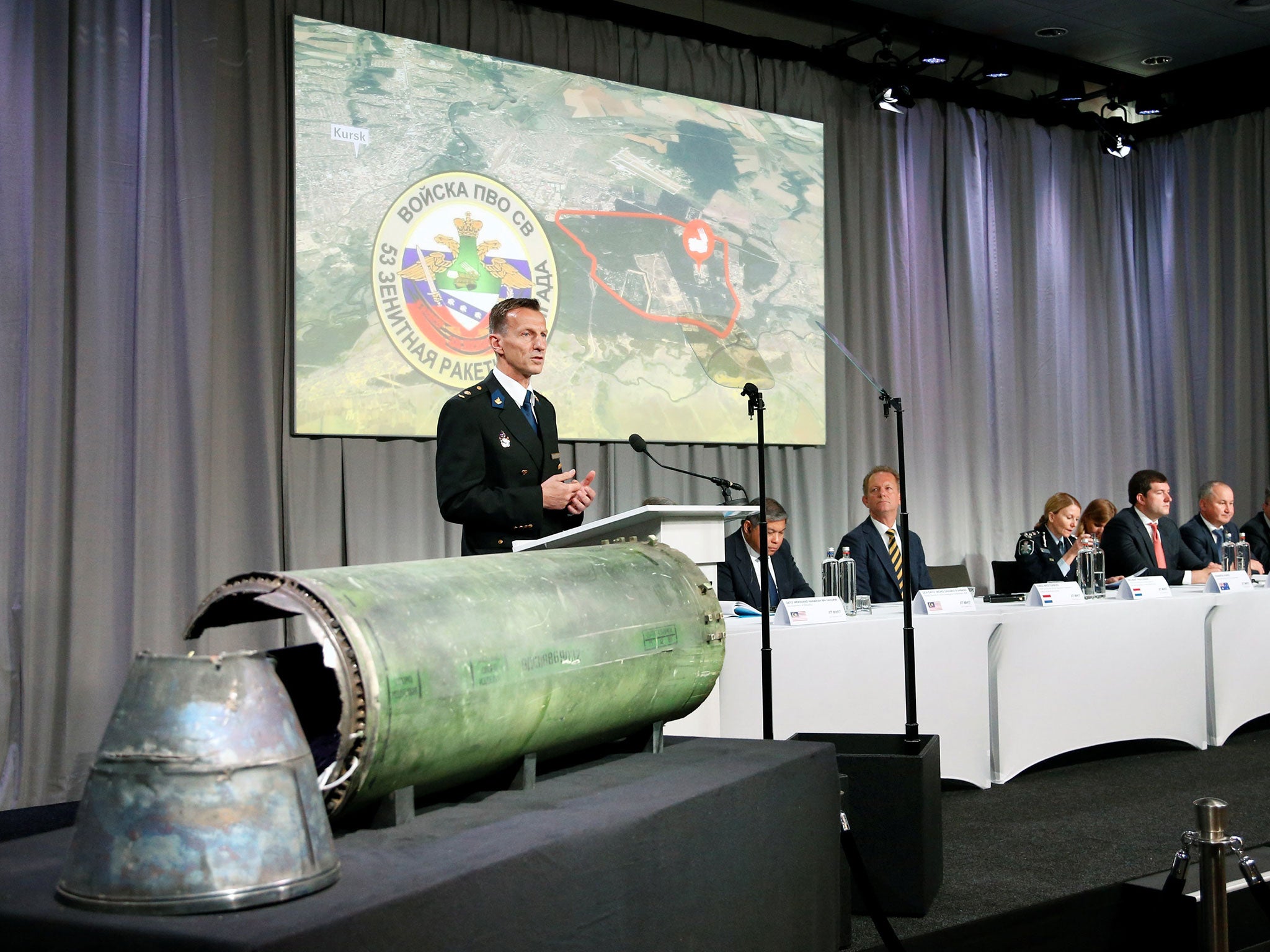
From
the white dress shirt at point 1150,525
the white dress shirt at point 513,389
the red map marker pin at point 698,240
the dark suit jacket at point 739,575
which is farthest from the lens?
the red map marker pin at point 698,240

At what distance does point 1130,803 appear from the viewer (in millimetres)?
3807

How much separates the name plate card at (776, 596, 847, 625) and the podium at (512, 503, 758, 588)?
2.64 feet

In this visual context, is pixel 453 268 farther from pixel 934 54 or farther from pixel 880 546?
Answer: pixel 934 54

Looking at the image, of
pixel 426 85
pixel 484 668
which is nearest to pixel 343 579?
pixel 484 668

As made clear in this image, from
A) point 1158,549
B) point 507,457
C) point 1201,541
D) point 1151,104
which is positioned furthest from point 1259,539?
point 507,457

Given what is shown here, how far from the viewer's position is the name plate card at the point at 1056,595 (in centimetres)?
431

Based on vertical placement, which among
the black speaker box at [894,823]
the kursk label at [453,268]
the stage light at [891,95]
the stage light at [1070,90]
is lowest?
the black speaker box at [894,823]

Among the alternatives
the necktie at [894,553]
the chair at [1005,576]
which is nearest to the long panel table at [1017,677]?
the necktie at [894,553]

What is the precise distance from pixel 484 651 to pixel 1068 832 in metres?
2.68

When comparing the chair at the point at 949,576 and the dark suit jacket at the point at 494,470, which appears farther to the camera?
the chair at the point at 949,576

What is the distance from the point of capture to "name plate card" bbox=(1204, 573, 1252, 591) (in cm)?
479

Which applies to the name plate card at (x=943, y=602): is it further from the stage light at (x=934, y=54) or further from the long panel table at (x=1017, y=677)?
the stage light at (x=934, y=54)

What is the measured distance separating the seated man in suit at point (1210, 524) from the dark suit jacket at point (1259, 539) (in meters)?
0.27

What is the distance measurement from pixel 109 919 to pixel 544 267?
15.3 ft
